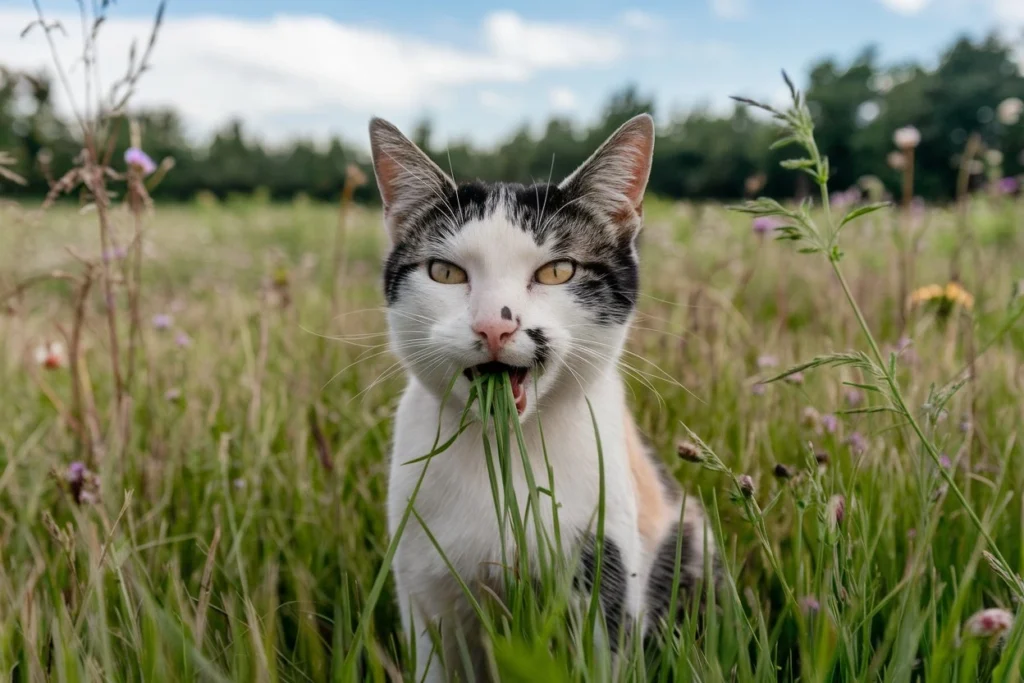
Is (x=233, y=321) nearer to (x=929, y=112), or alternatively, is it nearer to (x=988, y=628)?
(x=988, y=628)

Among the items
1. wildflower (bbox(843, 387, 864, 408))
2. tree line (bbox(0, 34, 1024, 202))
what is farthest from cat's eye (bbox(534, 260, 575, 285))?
tree line (bbox(0, 34, 1024, 202))

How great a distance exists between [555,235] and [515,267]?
15cm

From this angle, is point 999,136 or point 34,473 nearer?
point 34,473

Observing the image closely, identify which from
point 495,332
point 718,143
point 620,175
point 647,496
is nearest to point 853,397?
point 647,496

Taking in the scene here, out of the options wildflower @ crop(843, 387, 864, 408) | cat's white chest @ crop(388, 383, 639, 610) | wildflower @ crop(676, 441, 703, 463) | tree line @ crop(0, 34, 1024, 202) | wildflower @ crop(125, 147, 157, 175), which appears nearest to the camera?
wildflower @ crop(676, 441, 703, 463)

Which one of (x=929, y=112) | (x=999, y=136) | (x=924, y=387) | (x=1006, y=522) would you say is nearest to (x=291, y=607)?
(x=1006, y=522)

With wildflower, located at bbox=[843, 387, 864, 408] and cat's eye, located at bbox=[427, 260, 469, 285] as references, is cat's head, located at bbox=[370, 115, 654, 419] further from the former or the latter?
wildflower, located at bbox=[843, 387, 864, 408]

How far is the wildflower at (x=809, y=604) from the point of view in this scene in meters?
1.03

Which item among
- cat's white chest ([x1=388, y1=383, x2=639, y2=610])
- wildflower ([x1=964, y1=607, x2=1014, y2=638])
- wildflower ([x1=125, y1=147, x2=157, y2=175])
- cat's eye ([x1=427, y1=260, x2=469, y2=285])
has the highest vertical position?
wildflower ([x1=125, y1=147, x2=157, y2=175])

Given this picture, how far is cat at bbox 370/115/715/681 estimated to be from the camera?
1.30 meters

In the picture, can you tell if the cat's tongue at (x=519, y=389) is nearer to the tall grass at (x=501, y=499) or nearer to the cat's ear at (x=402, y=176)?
the tall grass at (x=501, y=499)

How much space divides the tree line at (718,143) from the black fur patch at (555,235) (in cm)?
1717

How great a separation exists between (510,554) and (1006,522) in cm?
111

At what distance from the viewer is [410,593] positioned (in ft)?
4.53
